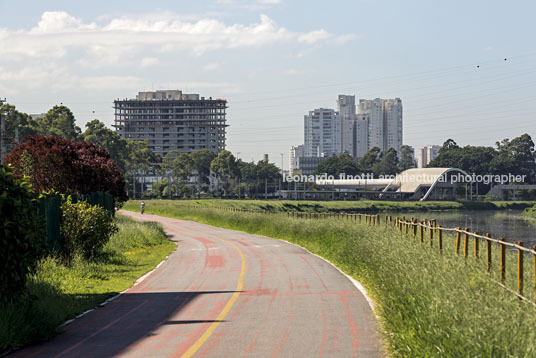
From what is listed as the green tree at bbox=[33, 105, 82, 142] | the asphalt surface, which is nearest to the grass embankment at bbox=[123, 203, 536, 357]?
the asphalt surface

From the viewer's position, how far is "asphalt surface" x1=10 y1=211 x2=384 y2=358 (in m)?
11.9

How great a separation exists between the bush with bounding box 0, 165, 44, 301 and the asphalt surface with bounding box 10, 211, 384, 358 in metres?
1.40

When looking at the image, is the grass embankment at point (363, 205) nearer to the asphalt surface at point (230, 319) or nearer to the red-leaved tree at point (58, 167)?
the red-leaved tree at point (58, 167)

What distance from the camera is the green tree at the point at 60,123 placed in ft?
387

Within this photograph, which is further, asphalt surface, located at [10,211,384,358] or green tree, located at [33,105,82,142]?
green tree, located at [33,105,82,142]

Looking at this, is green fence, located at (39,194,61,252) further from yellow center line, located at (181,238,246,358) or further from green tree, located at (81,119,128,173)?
green tree, located at (81,119,128,173)

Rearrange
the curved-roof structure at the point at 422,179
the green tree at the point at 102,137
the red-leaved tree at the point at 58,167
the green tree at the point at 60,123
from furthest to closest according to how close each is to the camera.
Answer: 1. the curved-roof structure at the point at 422,179
2. the green tree at the point at 102,137
3. the green tree at the point at 60,123
4. the red-leaved tree at the point at 58,167

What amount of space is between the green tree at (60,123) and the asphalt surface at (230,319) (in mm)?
99014

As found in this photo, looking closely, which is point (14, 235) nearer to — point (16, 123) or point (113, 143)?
point (16, 123)

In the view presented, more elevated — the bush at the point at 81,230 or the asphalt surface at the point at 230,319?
the bush at the point at 81,230

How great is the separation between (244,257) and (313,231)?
785 centimetres

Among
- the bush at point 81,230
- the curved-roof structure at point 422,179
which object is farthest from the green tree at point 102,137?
the bush at point 81,230

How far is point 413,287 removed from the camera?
11742 mm

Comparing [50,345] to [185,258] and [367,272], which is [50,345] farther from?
[185,258]
